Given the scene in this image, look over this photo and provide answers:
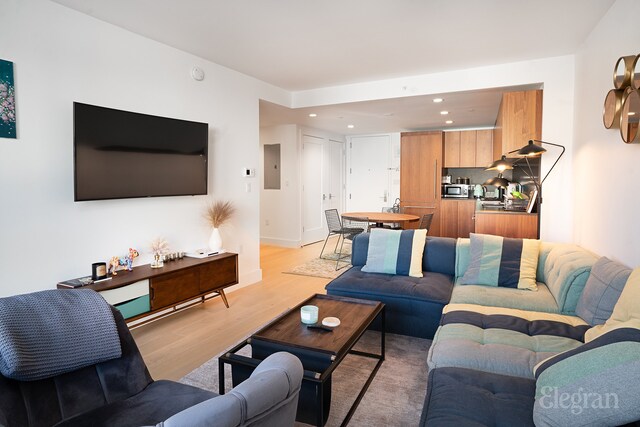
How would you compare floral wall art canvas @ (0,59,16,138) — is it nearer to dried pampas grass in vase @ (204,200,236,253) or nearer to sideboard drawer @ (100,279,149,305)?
sideboard drawer @ (100,279,149,305)

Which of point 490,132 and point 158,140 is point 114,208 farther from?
point 490,132

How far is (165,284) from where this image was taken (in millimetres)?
3352

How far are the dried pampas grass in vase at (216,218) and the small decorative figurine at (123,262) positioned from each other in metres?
0.83

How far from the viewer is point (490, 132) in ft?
24.1

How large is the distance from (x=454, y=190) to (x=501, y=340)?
19.5 feet

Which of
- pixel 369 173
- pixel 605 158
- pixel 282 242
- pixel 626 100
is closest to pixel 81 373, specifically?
pixel 626 100

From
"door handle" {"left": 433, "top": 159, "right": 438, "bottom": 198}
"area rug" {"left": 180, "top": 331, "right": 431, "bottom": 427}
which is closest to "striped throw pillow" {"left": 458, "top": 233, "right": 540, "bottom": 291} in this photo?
"area rug" {"left": 180, "top": 331, "right": 431, "bottom": 427}

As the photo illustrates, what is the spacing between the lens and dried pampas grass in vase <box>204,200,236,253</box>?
4.13 meters

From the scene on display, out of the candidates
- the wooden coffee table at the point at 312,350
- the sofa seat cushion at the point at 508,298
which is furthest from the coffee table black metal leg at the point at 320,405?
the sofa seat cushion at the point at 508,298

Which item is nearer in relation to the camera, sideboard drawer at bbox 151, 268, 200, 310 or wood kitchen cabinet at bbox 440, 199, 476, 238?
sideboard drawer at bbox 151, 268, 200, 310

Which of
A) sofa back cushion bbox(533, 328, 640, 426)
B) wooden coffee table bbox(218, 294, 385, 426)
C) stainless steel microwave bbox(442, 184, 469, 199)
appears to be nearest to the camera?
sofa back cushion bbox(533, 328, 640, 426)

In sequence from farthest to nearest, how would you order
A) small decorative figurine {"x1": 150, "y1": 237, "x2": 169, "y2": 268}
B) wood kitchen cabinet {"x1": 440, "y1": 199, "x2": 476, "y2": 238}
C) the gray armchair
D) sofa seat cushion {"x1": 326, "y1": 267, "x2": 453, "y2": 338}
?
wood kitchen cabinet {"x1": 440, "y1": 199, "x2": 476, "y2": 238} < small decorative figurine {"x1": 150, "y1": 237, "x2": 169, "y2": 268} < sofa seat cushion {"x1": 326, "y1": 267, "x2": 453, "y2": 338} < the gray armchair

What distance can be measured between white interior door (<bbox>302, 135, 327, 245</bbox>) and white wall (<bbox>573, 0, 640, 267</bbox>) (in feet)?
16.0

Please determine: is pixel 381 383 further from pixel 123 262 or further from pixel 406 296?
pixel 123 262
